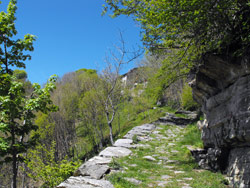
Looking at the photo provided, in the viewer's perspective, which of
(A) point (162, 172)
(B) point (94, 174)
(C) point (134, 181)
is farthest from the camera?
(A) point (162, 172)

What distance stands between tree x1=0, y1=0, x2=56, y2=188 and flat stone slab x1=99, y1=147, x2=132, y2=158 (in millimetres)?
2499

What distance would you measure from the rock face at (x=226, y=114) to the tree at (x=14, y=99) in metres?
5.24

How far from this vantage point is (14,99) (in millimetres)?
5902

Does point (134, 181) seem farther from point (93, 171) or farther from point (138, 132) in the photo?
point (138, 132)

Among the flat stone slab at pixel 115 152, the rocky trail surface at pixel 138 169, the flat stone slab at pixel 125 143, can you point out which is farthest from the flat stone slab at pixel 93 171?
the flat stone slab at pixel 125 143

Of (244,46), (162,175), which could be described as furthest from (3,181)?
(244,46)

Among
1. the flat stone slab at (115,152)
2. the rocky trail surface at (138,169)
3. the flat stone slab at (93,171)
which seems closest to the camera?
the rocky trail surface at (138,169)

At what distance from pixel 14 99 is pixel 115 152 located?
406 cm

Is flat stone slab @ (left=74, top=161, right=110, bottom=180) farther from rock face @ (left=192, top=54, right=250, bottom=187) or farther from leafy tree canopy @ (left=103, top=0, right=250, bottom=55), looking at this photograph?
leafy tree canopy @ (left=103, top=0, right=250, bottom=55)

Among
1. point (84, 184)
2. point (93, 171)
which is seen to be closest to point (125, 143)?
point (93, 171)

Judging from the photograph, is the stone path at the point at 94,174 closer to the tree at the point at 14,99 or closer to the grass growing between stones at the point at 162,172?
the grass growing between stones at the point at 162,172

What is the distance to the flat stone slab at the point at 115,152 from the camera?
6795 mm

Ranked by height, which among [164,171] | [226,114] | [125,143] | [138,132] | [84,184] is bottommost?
[164,171]

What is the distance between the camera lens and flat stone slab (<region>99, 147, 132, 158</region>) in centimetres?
680
